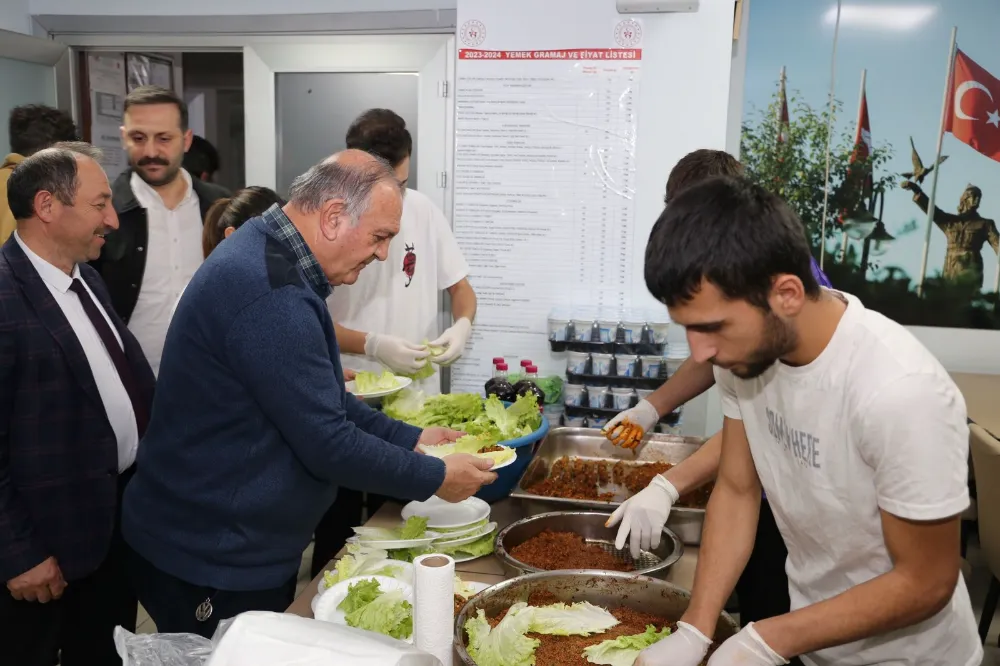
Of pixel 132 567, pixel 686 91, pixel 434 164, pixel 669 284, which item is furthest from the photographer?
pixel 434 164

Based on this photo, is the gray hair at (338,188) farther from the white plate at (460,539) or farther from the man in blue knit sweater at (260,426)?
the white plate at (460,539)

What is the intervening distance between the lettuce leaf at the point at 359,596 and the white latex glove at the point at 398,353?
1.33 m

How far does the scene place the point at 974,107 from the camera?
3.94 meters

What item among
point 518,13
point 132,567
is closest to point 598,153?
point 518,13

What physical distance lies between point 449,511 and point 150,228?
1942 millimetres

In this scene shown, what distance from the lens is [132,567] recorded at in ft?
6.12

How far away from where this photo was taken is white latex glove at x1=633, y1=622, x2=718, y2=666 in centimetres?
135

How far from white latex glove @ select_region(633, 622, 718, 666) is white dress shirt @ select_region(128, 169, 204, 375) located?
2.45 m

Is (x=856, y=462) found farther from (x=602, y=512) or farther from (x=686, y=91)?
(x=686, y=91)

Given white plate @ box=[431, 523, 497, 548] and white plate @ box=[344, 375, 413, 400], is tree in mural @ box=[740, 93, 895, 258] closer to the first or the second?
white plate @ box=[344, 375, 413, 400]

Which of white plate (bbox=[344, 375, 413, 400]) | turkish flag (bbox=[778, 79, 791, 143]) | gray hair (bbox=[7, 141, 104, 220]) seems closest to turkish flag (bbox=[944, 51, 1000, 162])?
turkish flag (bbox=[778, 79, 791, 143])

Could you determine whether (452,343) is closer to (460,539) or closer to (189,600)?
(460,539)

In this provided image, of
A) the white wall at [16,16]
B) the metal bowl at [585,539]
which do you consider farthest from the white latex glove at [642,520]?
the white wall at [16,16]

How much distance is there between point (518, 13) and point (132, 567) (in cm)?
285
